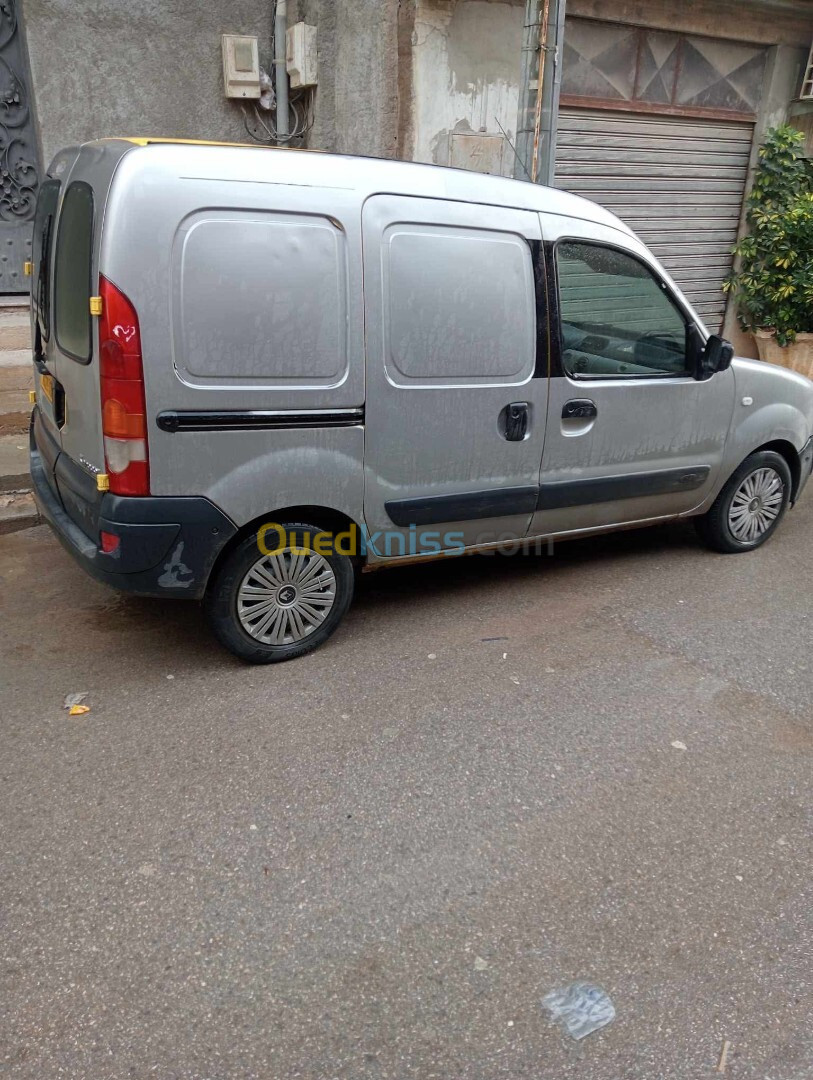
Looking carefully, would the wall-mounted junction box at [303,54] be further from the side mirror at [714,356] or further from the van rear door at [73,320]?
the side mirror at [714,356]

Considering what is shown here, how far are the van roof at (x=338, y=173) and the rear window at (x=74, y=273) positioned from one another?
243mm

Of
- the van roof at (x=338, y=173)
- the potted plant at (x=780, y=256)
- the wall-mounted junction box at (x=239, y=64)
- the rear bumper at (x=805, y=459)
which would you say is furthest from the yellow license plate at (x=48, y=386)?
the potted plant at (x=780, y=256)

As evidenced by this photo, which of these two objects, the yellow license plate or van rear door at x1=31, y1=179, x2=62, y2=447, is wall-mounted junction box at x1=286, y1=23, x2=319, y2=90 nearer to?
van rear door at x1=31, y1=179, x2=62, y2=447

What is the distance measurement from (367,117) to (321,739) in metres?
5.99

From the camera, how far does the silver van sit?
3121mm

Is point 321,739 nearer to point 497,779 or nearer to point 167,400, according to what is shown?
point 497,779

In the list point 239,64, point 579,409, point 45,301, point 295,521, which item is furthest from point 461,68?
point 295,521

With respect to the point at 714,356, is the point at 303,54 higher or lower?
higher

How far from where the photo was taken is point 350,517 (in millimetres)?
3719

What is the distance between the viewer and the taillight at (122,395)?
3025 millimetres

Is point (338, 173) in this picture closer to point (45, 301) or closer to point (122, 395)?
point (122, 395)

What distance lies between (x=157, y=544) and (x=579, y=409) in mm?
2103

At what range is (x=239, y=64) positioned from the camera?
740cm

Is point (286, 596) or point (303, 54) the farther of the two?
point (303, 54)
